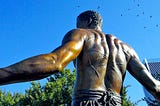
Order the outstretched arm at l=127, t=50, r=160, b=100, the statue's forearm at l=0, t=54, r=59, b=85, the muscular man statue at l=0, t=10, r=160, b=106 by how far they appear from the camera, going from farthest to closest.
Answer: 1. the outstretched arm at l=127, t=50, r=160, b=100
2. the muscular man statue at l=0, t=10, r=160, b=106
3. the statue's forearm at l=0, t=54, r=59, b=85

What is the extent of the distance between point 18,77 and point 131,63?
→ 1657mm

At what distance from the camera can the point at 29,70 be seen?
9.07 ft

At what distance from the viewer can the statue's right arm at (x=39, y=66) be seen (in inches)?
106

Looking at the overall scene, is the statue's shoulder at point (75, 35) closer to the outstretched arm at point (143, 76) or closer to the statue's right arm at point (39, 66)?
the statue's right arm at point (39, 66)

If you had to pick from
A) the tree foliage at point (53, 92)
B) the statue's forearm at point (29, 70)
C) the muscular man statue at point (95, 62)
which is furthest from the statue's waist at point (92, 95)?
the tree foliage at point (53, 92)

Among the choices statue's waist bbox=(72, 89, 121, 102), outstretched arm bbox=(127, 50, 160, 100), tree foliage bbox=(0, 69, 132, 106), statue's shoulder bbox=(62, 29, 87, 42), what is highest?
tree foliage bbox=(0, 69, 132, 106)

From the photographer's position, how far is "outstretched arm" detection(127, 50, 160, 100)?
401cm

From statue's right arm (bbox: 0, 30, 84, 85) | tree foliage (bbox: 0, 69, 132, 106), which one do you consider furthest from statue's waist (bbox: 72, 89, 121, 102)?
tree foliage (bbox: 0, 69, 132, 106)

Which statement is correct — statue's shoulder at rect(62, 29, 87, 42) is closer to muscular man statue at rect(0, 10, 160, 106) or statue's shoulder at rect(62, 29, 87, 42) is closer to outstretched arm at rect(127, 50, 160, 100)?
muscular man statue at rect(0, 10, 160, 106)

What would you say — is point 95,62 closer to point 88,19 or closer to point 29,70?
point 88,19

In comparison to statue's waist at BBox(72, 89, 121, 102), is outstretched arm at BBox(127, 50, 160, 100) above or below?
above

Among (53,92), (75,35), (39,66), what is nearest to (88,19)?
(75,35)

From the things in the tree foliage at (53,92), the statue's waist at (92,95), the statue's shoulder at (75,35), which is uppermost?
the tree foliage at (53,92)

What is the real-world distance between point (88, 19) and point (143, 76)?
2.51ft
